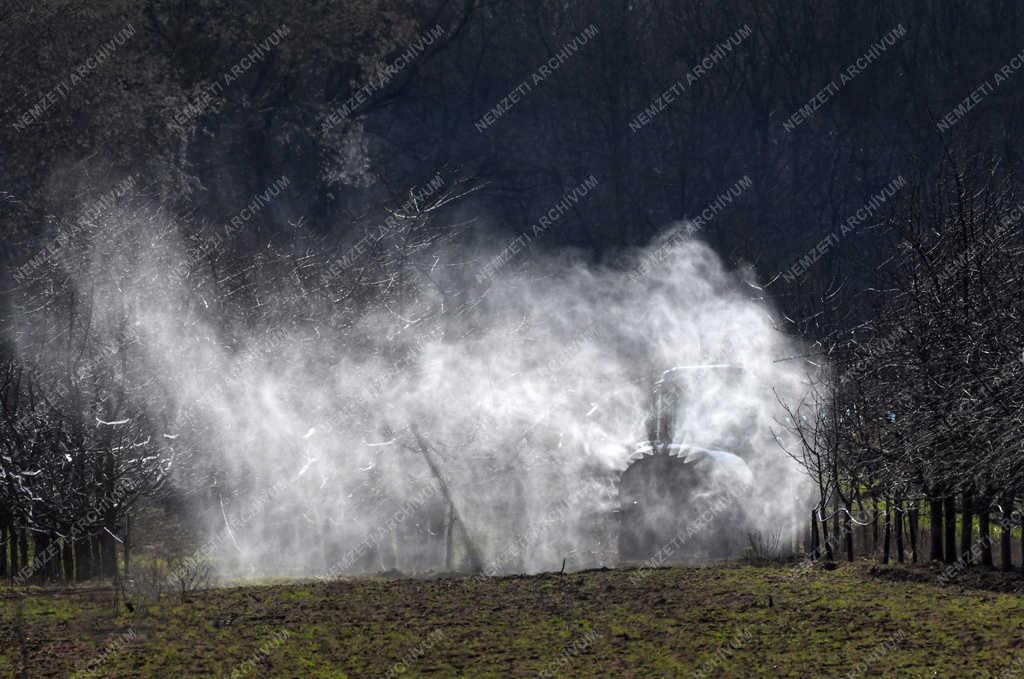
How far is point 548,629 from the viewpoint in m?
Result: 11.9

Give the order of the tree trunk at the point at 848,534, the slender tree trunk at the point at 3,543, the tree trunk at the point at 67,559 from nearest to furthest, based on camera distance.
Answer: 1. the tree trunk at the point at 848,534
2. the slender tree trunk at the point at 3,543
3. the tree trunk at the point at 67,559

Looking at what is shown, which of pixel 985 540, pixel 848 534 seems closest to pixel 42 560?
pixel 848 534

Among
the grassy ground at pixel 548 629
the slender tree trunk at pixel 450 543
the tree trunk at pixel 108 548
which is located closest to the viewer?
the grassy ground at pixel 548 629

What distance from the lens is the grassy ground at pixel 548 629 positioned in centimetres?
1045

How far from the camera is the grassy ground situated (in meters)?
10.4

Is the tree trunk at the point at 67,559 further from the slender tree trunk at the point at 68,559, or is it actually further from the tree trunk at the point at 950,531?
the tree trunk at the point at 950,531

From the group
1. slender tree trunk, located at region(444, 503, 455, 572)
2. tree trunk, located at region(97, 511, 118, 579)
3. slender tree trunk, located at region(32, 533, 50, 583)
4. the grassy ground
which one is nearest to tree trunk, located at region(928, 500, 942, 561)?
the grassy ground

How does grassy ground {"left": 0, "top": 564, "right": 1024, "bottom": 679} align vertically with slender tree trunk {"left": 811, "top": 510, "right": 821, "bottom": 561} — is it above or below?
below

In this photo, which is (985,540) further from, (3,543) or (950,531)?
(3,543)

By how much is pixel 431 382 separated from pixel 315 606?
650 centimetres

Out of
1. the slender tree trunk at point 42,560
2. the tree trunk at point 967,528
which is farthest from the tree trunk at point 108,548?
the tree trunk at point 967,528

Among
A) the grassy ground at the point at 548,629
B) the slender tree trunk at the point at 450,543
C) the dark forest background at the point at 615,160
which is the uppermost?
the dark forest background at the point at 615,160

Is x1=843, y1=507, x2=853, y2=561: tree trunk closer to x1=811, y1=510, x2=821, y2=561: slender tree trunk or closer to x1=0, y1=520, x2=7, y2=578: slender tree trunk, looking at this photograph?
x1=811, y1=510, x2=821, y2=561: slender tree trunk

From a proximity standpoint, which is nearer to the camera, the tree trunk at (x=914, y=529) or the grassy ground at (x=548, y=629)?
the grassy ground at (x=548, y=629)
